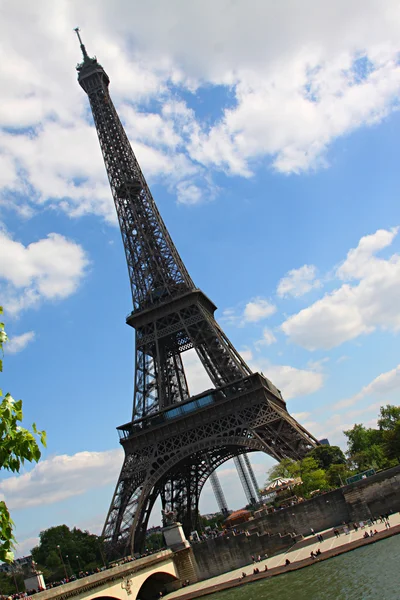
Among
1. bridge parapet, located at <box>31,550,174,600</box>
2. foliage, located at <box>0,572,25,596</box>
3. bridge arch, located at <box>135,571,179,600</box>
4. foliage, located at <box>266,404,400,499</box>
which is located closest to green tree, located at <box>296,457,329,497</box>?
foliage, located at <box>266,404,400,499</box>

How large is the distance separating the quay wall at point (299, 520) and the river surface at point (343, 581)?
831cm

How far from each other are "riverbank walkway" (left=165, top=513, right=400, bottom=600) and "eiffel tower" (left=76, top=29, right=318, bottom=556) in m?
8.84

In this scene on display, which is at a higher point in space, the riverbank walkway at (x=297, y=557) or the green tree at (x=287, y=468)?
the green tree at (x=287, y=468)

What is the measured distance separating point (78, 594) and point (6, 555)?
28.3 meters

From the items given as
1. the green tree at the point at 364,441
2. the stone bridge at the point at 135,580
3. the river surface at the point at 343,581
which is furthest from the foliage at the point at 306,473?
the green tree at the point at 364,441

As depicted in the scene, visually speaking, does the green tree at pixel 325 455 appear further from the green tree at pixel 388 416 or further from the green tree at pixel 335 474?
the green tree at pixel 388 416

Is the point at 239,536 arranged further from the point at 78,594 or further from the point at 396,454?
the point at 396,454

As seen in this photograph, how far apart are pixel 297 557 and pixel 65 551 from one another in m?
66.5

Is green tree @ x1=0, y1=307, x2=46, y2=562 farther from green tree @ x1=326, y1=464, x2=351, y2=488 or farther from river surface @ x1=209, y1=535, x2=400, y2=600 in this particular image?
green tree @ x1=326, y1=464, x2=351, y2=488

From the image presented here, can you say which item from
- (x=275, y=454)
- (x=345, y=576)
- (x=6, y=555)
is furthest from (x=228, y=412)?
(x=6, y=555)

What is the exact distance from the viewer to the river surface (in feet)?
78.6

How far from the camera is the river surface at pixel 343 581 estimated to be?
24.0 meters

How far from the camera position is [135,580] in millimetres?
37688

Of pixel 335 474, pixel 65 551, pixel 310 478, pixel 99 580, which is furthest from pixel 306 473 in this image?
pixel 65 551
